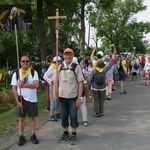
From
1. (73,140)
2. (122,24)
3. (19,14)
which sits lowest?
(73,140)

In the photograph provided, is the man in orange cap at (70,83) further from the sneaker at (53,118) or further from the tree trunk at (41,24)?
the tree trunk at (41,24)

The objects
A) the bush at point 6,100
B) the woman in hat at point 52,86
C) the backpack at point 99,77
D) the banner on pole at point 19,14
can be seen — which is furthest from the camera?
the banner on pole at point 19,14

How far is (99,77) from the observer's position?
28.8ft

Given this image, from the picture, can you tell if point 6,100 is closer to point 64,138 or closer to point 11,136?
point 11,136

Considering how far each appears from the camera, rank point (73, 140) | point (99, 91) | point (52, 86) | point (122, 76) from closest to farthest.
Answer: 1. point (73, 140)
2. point (52, 86)
3. point (99, 91)
4. point (122, 76)

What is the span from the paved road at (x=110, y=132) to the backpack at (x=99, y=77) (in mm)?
959

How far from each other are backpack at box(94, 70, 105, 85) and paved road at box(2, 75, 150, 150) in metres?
0.96

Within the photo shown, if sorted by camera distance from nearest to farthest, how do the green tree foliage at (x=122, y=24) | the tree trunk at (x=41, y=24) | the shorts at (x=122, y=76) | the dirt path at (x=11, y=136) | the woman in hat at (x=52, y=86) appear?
the dirt path at (x=11, y=136) → the woman in hat at (x=52, y=86) → the shorts at (x=122, y=76) → the tree trunk at (x=41, y=24) → the green tree foliage at (x=122, y=24)

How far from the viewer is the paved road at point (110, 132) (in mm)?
5938

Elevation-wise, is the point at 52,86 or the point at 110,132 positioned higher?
the point at 52,86

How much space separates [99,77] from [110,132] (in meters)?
2.21

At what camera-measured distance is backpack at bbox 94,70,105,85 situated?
8727mm

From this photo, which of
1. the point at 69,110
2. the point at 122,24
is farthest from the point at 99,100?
the point at 122,24

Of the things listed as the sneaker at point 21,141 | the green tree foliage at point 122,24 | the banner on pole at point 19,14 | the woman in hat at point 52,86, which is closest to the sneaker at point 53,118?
the woman in hat at point 52,86
